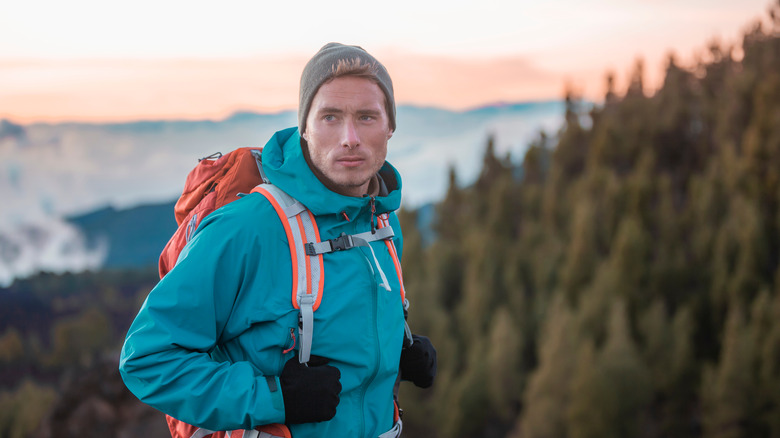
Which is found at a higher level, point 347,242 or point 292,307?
point 347,242

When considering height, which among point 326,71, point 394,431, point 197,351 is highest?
point 326,71

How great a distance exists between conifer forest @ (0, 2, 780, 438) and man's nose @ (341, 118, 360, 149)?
468 inches

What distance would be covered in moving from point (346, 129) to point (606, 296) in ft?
79.6

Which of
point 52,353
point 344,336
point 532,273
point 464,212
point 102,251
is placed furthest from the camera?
point 102,251

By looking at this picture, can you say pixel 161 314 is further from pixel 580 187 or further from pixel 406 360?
pixel 580 187

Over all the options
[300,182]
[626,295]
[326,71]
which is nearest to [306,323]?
[300,182]

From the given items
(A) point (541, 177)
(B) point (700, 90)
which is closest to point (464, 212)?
(A) point (541, 177)

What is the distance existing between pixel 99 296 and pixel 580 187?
46.7 meters

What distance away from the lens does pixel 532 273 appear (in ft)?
103

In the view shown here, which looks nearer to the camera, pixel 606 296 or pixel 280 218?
pixel 280 218

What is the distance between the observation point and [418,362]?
2.27 m

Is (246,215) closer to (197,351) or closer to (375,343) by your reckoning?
(197,351)

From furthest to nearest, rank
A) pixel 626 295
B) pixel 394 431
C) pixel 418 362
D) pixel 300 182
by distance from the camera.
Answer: pixel 626 295
pixel 418 362
pixel 394 431
pixel 300 182

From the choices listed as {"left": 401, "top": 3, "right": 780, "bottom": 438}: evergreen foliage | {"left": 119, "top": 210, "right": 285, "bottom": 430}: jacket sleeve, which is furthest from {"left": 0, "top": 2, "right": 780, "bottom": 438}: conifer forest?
{"left": 119, "top": 210, "right": 285, "bottom": 430}: jacket sleeve
